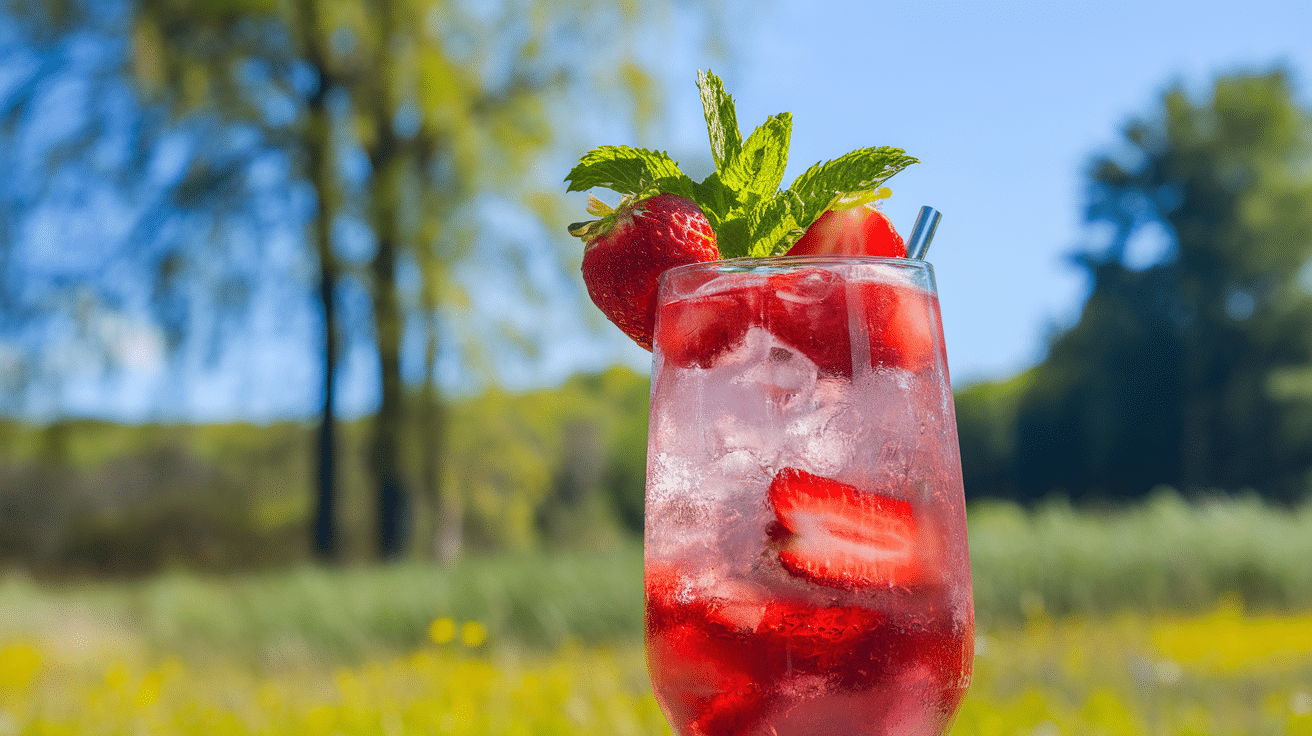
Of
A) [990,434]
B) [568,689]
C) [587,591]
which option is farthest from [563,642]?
[990,434]

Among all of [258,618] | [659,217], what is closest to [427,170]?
[258,618]

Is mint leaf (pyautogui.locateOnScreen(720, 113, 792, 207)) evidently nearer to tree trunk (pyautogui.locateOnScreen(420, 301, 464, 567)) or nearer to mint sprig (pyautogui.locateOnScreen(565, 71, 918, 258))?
mint sprig (pyautogui.locateOnScreen(565, 71, 918, 258))

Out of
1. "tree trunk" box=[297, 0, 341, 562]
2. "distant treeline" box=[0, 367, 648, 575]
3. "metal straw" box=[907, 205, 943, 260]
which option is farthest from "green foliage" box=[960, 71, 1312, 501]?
"metal straw" box=[907, 205, 943, 260]

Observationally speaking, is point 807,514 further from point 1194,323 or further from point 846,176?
point 1194,323

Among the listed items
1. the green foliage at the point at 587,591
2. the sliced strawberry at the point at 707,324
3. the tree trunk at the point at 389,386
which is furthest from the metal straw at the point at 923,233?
the tree trunk at the point at 389,386

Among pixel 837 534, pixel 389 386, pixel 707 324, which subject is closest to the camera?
pixel 837 534

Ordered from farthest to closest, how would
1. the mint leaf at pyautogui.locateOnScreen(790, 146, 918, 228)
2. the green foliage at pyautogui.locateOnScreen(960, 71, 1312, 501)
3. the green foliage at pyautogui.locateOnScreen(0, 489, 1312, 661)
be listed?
the green foliage at pyautogui.locateOnScreen(960, 71, 1312, 501)
the green foliage at pyautogui.locateOnScreen(0, 489, 1312, 661)
the mint leaf at pyautogui.locateOnScreen(790, 146, 918, 228)

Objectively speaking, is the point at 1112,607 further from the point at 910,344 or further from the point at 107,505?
the point at 107,505
